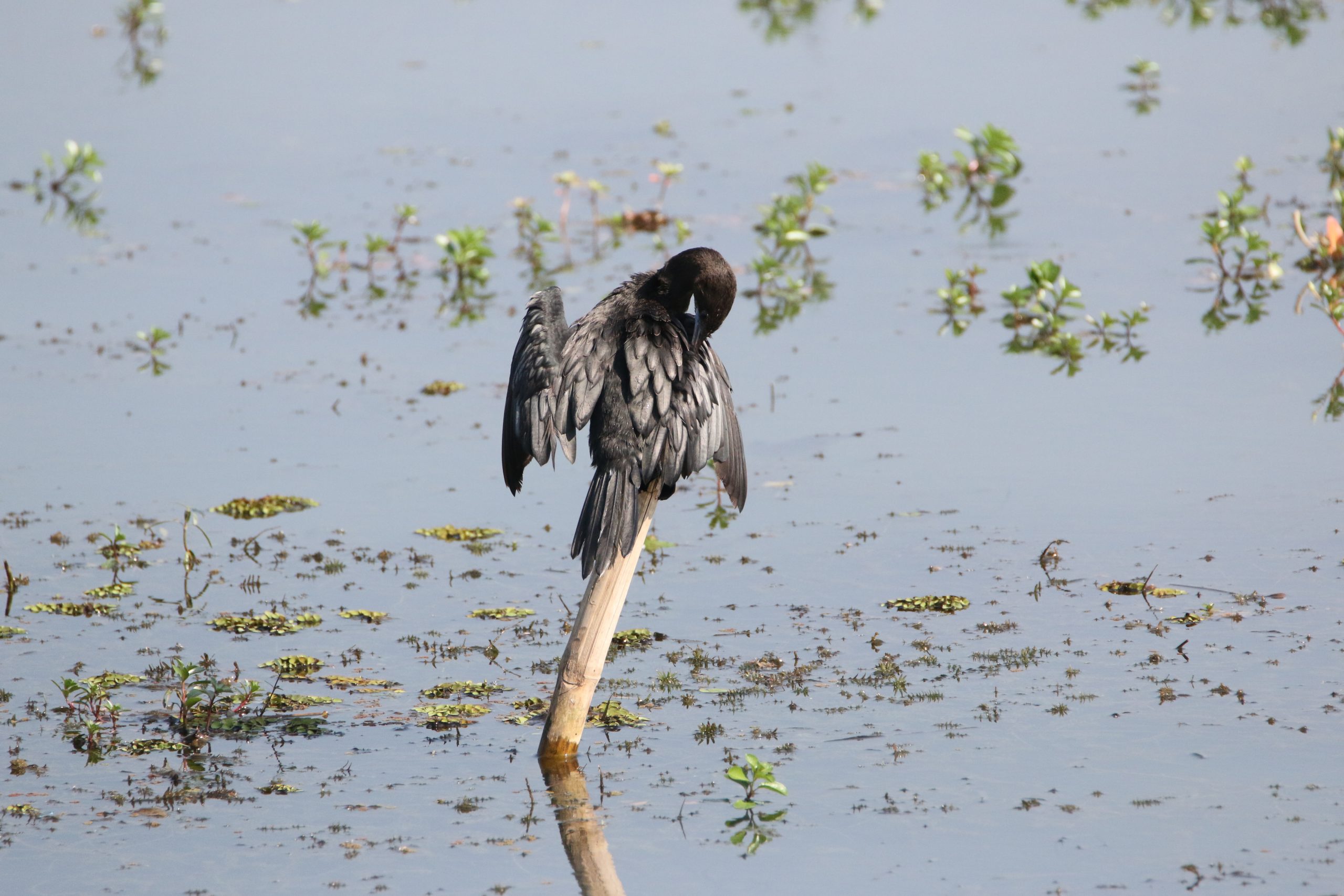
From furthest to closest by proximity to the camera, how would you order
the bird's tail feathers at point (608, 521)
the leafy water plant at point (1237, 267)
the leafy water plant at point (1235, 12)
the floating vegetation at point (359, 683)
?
the leafy water plant at point (1235, 12)
the leafy water plant at point (1237, 267)
the floating vegetation at point (359, 683)
the bird's tail feathers at point (608, 521)

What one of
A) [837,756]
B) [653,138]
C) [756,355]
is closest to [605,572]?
[837,756]

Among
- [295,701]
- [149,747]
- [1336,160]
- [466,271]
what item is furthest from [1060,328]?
[149,747]

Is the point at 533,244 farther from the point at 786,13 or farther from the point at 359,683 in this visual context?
the point at 786,13

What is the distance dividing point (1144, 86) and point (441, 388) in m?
10.6

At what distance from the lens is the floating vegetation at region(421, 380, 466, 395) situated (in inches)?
389

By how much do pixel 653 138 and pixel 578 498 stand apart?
8.32 m

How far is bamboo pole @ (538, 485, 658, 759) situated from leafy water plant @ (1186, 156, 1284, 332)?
6790 mm

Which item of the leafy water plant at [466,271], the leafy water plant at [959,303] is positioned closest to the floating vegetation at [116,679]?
the leafy water plant at [466,271]

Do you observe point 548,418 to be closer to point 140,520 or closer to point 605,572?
point 605,572

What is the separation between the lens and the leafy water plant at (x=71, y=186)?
1362 centimetres

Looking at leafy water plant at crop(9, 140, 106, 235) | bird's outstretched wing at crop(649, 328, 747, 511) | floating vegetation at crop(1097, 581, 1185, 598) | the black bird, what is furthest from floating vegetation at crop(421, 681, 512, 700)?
leafy water plant at crop(9, 140, 106, 235)

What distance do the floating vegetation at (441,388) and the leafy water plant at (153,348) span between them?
6.00 ft

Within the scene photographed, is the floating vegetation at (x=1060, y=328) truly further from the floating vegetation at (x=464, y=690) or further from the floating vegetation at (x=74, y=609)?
the floating vegetation at (x=74, y=609)

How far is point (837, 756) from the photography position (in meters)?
5.48
